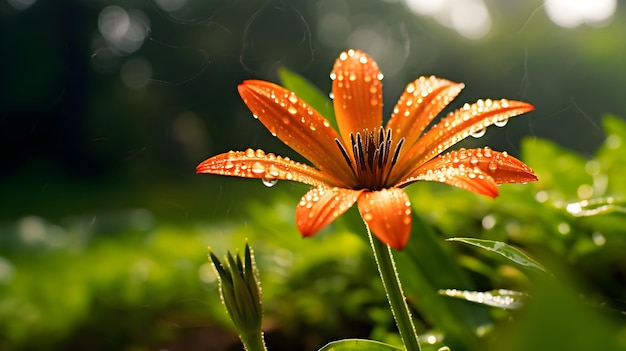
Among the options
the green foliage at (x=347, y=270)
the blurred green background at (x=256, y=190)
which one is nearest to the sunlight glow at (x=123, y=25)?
the blurred green background at (x=256, y=190)

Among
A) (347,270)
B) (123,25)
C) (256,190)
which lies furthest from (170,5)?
(347,270)

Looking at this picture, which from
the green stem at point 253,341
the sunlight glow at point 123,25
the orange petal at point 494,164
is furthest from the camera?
the sunlight glow at point 123,25

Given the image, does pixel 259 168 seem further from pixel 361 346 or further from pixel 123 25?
pixel 123 25

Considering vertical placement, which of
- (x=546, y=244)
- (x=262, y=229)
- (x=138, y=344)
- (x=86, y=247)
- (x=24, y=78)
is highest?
(x=24, y=78)

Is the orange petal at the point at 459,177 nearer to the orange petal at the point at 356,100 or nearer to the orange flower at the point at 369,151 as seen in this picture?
the orange flower at the point at 369,151

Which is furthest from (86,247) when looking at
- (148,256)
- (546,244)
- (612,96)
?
(612,96)

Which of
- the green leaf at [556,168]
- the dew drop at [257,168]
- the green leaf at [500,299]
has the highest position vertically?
the green leaf at [556,168]

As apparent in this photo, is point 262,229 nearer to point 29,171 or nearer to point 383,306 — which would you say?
point 383,306
